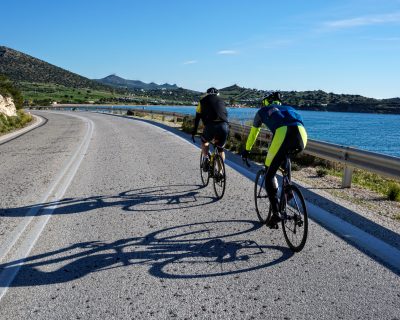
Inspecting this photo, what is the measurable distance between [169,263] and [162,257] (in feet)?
0.69

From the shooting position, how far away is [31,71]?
14175 centimetres

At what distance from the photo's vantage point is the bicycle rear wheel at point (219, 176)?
8148 millimetres

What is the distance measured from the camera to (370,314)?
372cm

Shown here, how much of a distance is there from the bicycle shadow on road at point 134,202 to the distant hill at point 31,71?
123434 mm

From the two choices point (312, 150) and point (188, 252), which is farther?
point (312, 150)

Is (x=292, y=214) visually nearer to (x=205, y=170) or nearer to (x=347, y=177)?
(x=205, y=170)

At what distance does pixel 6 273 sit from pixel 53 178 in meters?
5.80

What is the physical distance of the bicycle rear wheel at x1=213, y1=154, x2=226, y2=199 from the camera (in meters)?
8.15

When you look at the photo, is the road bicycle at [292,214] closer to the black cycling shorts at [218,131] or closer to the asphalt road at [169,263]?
the asphalt road at [169,263]

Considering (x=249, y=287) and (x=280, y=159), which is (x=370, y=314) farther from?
→ (x=280, y=159)

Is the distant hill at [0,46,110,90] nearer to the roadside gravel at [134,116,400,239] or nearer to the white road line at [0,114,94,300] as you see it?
the white road line at [0,114,94,300]

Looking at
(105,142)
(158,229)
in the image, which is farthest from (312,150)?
(105,142)

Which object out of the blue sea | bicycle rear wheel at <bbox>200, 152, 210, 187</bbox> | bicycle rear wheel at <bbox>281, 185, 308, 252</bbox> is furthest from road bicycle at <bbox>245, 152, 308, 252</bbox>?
the blue sea

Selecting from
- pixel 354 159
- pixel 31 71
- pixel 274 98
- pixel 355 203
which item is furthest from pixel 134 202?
pixel 31 71
